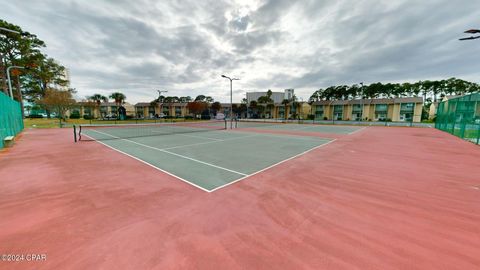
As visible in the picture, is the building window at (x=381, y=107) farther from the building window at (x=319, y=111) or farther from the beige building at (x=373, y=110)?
the building window at (x=319, y=111)

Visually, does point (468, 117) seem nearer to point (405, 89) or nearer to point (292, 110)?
point (292, 110)

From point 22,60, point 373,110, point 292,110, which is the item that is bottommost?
point 373,110

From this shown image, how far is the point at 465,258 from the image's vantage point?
271 cm

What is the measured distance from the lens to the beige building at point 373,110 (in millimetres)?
55656

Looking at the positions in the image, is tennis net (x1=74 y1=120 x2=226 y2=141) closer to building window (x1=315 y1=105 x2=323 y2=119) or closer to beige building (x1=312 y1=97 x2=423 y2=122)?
building window (x1=315 y1=105 x2=323 y2=119)

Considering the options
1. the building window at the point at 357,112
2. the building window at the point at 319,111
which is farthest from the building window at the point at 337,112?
the building window at the point at 319,111

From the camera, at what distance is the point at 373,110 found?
62.4 m

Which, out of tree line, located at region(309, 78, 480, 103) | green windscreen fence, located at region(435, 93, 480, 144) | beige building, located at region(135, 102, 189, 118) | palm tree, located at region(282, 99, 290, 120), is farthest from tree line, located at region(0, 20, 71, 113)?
tree line, located at region(309, 78, 480, 103)

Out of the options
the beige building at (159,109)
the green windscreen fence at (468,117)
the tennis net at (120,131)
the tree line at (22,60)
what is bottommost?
the tennis net at (120,131)

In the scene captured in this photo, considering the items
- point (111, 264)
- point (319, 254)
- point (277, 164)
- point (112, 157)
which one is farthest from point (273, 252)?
point (112, 157)

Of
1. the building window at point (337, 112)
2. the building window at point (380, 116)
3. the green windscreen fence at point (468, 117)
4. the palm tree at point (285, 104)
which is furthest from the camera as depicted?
the palm tree at point (285, 104)

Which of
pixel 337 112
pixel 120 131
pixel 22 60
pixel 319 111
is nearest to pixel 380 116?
pixel 337 112

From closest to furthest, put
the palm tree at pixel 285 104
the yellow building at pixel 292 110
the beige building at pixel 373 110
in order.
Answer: the beige building at pixel 373 110 → the palm tree at pixel 285 104 → the yellow building at pixel 292 110

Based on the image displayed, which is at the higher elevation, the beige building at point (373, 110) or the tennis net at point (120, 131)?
the beige building at point (373, 110)
